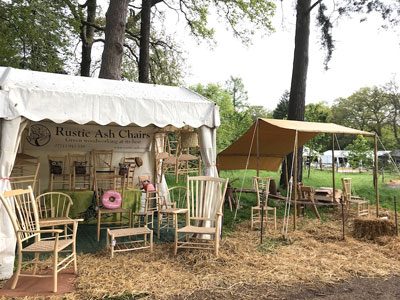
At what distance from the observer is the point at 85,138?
707 centimetres

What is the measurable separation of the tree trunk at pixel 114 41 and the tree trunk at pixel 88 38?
16.2 feet

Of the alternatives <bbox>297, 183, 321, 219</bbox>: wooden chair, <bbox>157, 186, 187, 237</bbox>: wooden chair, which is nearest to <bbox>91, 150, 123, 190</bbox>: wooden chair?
<bbox>157, 186, 187, 237</bbox>: wooden chair

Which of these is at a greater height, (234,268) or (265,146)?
(265,146)

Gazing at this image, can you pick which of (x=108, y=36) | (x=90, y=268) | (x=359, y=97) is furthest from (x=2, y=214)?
(x=359, y=97)

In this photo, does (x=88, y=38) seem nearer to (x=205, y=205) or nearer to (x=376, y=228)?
(x=205, y=205)

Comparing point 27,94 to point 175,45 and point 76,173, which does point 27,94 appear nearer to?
point 76,173

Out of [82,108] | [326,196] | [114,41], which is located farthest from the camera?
[114,41]

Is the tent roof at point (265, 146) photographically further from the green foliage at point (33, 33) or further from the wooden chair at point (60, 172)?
the green foliage at point (33, 33)

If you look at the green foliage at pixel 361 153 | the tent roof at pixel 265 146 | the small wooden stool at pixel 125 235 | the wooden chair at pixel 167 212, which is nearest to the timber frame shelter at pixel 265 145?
the tent roof at pixel 265 146

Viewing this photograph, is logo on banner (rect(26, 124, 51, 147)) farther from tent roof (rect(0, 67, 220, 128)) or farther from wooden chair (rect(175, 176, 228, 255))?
wooden chair (rect(175, 176, 228, 255))

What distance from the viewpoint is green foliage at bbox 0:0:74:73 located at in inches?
430

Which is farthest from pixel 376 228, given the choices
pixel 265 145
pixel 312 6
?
pixel 312 6

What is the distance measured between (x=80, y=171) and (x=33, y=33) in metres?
6.14

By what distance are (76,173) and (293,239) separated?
151 inches
